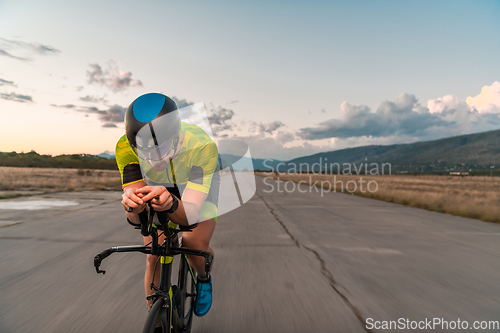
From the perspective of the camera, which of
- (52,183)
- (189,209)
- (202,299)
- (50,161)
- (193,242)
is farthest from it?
(50,161)

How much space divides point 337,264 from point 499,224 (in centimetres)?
760

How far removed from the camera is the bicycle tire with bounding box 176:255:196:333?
6.86ft

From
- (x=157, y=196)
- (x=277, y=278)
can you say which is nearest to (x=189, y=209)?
(x=157, y=196)

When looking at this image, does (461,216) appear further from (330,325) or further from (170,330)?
(170,330)

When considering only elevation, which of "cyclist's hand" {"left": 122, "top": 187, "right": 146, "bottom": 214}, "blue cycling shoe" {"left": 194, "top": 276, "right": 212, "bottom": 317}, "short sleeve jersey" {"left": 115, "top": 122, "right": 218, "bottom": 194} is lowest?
"blue cycling shoe" {"left": 194, "top": 276, "right": 212, "bottom": 317}

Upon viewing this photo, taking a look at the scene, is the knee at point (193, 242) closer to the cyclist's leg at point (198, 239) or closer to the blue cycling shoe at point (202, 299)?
the cyclist's leg at point (198, 239)

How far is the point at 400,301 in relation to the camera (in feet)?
10.8

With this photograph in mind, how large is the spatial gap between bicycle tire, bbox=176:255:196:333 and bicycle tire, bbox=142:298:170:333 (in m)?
0.24

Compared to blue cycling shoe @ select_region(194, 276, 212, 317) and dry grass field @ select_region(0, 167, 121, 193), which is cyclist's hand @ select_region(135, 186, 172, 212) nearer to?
blue cycling shoe @ select_region(194, 276, 212, 317)

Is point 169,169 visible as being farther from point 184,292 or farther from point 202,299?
point 202,299

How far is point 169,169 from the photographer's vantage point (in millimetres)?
2135

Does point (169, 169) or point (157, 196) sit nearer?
point (157, 196)

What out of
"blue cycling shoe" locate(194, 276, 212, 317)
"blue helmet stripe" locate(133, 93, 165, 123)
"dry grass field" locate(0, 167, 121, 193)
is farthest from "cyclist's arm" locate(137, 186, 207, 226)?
"dry grass field" locate(0, 167, 121, 193)

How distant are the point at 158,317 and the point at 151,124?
43.7 inches
